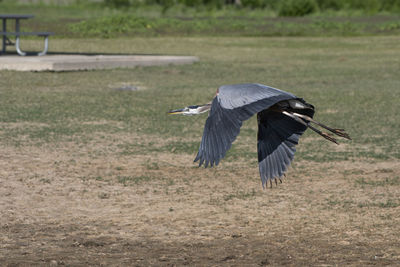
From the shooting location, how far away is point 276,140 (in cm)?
473

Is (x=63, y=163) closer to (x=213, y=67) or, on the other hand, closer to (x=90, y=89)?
(x=90, y=89)

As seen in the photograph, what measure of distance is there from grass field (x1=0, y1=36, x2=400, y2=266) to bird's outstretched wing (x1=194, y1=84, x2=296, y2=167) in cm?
116

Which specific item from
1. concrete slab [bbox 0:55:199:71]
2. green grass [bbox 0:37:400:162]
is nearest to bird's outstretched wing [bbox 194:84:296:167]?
green grass [bbox 0:37:400:162]

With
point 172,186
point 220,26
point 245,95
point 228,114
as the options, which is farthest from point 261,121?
point 220,26

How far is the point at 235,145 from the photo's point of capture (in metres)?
9.23

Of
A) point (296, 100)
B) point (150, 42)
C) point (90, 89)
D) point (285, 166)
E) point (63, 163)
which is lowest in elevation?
point (150, 42)

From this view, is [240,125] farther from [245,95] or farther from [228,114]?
[245,95]

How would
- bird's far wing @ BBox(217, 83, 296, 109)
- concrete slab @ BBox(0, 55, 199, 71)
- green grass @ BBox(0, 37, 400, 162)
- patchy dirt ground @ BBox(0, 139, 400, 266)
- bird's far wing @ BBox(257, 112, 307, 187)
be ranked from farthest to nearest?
concrete slab @ BBox(0, 55, 199, 71), green grass @ BBox(0, 37, 400, 162), patchy dirt ground @ BBox(0, 139, 400, 266), bird's far wing @ BBox(257, 112, 307, 187), bird's far wing @ BBox(217, 83, 296, 109)

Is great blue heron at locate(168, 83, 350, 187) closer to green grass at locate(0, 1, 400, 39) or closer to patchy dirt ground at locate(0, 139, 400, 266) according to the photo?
patchy dirt ground at locate(0, 139, 400, 266)

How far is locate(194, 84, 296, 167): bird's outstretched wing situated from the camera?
3789 mm

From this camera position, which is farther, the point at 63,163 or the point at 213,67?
the point at 213,67

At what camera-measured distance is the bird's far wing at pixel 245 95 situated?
3951 mm

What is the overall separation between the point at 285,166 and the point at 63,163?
396cm

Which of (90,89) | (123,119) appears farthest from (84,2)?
(123,119)
